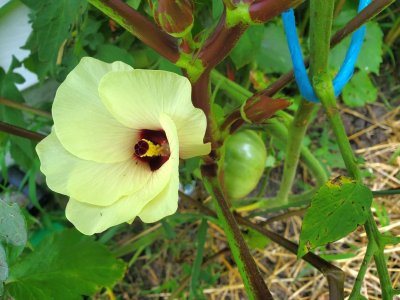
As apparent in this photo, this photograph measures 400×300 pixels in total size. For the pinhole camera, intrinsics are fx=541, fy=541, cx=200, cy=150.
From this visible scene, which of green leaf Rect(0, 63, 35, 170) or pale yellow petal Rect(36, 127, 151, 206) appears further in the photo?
green leaf Rect(0, 63, 35, 170)

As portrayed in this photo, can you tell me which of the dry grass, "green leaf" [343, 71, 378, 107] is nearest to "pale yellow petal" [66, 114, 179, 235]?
the dry grass

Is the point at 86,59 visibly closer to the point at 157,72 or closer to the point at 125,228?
the point at 157,72

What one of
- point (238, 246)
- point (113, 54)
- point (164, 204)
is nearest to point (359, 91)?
point (113, 54)

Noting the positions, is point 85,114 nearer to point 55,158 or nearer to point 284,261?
point 55,158

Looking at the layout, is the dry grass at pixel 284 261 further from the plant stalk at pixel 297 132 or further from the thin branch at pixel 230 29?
the thin branch at pixel 230 29

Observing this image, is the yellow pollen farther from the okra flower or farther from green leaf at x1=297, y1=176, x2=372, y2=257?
green leaf at x1=297, y1=176, x2=372, y2=257

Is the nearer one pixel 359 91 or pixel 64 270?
pixel 64 270

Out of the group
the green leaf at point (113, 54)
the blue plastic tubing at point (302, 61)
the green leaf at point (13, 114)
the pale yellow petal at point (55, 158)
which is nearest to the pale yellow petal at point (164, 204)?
the pale yellow petal at point (55, 158)
